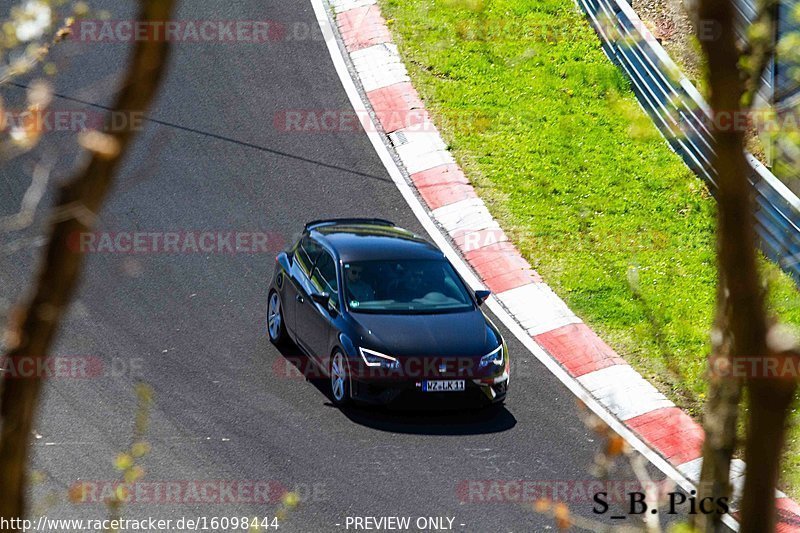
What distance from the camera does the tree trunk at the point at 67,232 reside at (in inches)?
124

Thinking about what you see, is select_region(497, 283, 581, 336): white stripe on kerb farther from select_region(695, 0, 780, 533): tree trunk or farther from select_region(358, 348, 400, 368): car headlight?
select_region(695, 0, 780, 533): tree trunk

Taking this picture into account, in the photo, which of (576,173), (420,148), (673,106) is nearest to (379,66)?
(420,148)

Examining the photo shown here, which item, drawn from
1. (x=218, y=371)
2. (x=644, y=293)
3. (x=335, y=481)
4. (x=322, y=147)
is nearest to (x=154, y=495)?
(x=335, y=481)

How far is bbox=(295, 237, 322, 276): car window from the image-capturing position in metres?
12.4

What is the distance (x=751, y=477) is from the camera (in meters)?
3.17

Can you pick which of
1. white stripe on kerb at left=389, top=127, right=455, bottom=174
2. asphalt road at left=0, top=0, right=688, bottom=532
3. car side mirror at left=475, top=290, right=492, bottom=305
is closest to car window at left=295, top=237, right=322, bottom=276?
asphalt road at left=0, top=0, right=688, bottom=532

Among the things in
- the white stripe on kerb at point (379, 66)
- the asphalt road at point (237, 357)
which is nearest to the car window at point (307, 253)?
the asphalt road at point (237, 357)

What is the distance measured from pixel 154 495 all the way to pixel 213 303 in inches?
152

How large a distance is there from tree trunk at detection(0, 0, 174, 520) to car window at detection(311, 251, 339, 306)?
8352 mm

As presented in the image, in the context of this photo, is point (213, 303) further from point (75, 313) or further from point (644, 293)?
point (644, 293)

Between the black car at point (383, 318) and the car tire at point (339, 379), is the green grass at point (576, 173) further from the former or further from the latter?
the car tire at point (339, 379)

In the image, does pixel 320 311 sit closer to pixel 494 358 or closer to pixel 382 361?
pixel 382 361

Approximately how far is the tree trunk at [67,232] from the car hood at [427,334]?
771 centimetres

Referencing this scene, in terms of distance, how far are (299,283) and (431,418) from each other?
224 cm
